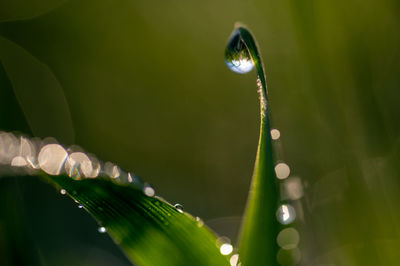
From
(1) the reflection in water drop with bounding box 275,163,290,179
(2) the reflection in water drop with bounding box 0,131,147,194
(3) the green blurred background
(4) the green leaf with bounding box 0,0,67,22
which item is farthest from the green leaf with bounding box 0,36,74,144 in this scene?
(1) the reflection in water drop with bounding box 275,163,290,179

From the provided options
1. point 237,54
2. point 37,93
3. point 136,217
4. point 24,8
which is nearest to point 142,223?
point 136,217

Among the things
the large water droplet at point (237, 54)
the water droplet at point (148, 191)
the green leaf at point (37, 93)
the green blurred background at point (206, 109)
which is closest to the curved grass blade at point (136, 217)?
the water droplet at point (148, 191)

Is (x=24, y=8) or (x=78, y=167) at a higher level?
(x=24, y=8)

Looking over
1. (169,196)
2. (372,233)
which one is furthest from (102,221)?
(169,196)

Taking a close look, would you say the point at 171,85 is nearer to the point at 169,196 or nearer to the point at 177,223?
the point at 169,196

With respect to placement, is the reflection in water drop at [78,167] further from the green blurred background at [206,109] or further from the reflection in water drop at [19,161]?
the green blurred background at [206,109]

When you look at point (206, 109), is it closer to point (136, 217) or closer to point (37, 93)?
point (37, 93)
